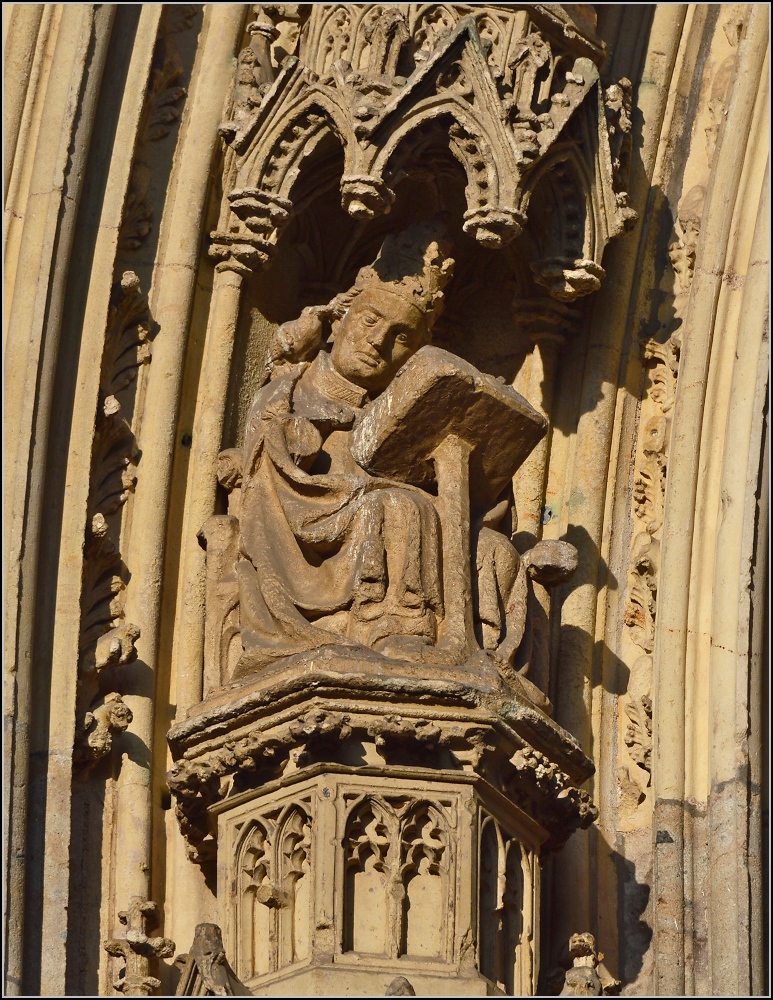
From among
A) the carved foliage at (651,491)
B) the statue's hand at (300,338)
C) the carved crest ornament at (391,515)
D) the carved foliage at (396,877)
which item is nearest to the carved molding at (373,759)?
the carved crest ornament at (391,515)

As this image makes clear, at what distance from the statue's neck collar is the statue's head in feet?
0.06

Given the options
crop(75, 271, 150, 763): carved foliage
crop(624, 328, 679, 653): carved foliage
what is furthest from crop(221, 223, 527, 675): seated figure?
crop(624, 328, 679, 653): carved foliage

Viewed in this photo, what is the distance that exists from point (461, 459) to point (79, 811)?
1.44 metres

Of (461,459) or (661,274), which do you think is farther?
(661,274)

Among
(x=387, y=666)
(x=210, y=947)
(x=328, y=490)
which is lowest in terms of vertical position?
(x=210, y=947)

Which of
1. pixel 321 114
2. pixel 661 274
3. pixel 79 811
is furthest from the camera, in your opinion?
pixel 661 274

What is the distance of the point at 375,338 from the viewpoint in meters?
9.02

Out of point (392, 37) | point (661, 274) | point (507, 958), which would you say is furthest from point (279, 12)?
point (507, 958)

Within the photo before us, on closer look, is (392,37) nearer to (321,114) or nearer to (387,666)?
(321,114)

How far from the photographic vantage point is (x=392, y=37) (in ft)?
29.9

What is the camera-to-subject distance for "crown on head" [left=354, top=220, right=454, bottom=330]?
909 centimetres

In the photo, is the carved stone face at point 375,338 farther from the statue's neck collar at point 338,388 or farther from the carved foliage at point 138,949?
the carved foliage at point 138,949

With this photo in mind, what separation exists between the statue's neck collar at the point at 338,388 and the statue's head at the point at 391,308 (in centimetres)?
2

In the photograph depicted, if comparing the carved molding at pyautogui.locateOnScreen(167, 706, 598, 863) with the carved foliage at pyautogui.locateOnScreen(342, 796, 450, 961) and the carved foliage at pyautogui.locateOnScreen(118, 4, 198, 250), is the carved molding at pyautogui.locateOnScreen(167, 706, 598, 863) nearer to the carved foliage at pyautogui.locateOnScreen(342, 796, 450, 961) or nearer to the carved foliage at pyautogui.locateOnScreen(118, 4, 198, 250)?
the carved foliage at pyautogui.locateOnScreen(342, 796, 450, 961)
